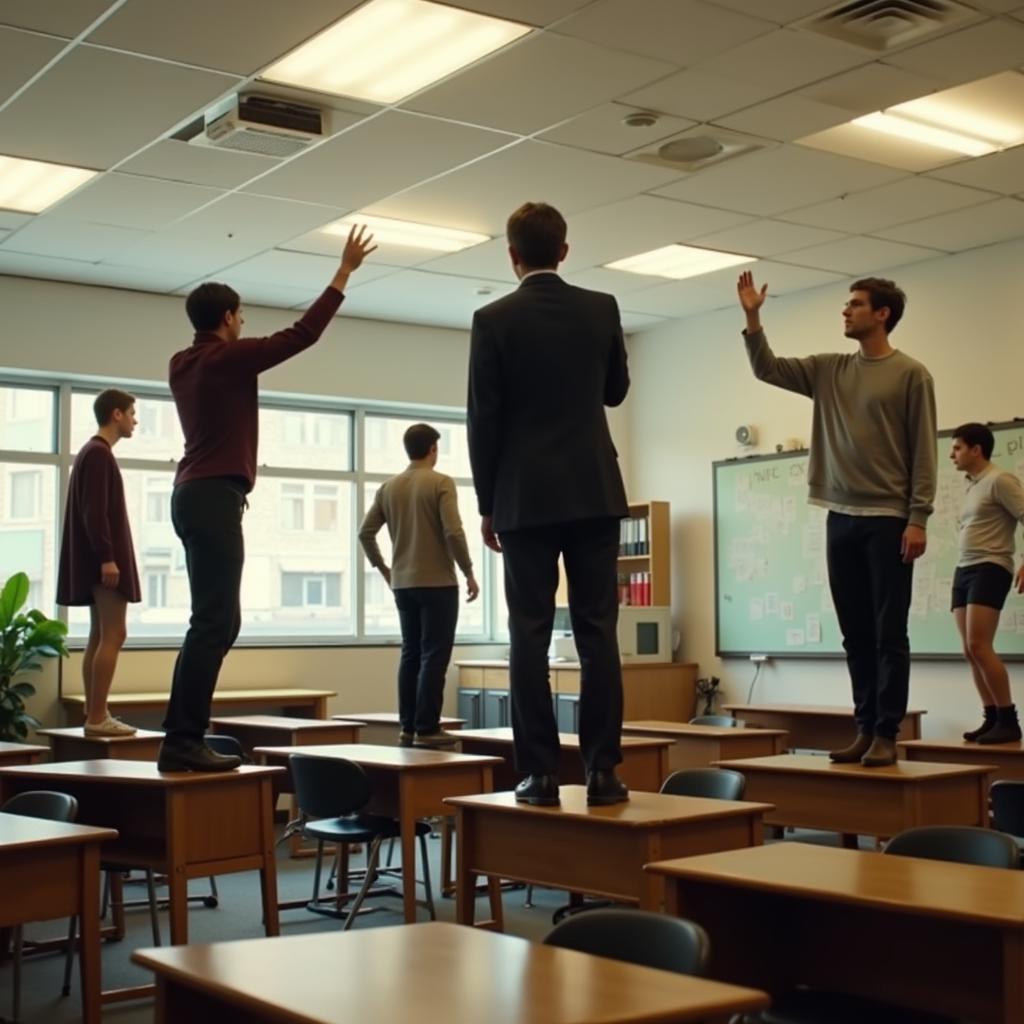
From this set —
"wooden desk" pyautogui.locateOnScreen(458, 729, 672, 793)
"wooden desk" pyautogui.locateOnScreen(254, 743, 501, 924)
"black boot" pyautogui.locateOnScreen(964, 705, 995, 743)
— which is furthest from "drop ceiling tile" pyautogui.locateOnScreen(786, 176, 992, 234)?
"wooden desk" pyautogui.locateOnScreen(254, 743, 501, 924)

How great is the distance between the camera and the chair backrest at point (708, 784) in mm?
4207

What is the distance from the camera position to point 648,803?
365 cm

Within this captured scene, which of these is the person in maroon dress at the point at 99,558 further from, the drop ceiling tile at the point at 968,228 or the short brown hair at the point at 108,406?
the drop ceiling tile at the point at 968,228

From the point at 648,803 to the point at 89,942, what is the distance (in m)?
1.47

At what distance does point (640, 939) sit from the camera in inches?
86.7

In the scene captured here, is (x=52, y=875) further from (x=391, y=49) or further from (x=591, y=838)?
(x=391, y=49)

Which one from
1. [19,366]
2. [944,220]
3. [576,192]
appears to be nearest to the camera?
[576,192]

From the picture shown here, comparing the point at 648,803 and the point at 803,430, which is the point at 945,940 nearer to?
the point at 648,803

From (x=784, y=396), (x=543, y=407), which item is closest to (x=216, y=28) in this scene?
(x=543, y=407)

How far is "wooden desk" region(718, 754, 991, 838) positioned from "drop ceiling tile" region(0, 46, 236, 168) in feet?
11.4

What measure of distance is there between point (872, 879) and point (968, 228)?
6017 millimetres

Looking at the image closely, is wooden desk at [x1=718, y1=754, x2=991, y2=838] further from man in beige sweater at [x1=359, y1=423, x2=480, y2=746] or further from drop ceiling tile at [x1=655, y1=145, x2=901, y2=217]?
drop ceiling tile at [x1=655, y1=145, x2=901, y2=217]

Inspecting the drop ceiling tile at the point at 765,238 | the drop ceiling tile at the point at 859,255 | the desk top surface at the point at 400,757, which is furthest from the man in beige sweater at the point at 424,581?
the drop ceiling tile at the point at 859,255

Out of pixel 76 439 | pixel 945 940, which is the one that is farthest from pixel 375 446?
pixel 945 940
